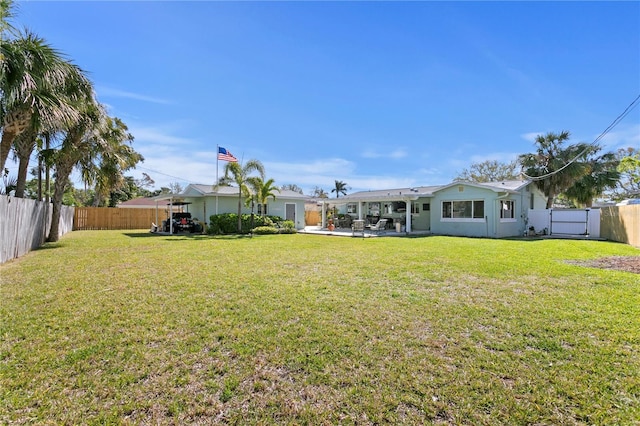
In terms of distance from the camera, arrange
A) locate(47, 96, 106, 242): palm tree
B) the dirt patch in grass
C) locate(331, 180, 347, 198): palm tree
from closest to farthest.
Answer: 1. the dirt patch in grass
2. locate(47, 96, 106, 242): palm tree
3. locate(331, 180, 347, 198): palm tree

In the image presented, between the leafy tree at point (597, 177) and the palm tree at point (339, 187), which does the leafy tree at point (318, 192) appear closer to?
the palm tree at point (339, 187)

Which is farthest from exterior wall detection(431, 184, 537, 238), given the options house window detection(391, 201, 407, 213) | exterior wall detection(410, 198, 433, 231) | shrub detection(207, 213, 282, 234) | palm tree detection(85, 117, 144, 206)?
palm tree detection(85, 117, 144, 206)

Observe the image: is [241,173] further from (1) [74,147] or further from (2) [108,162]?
(1) [74,147]

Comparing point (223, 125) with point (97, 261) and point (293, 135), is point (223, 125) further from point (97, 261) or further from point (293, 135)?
point (97, 261)

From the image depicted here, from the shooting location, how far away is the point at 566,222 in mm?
17984

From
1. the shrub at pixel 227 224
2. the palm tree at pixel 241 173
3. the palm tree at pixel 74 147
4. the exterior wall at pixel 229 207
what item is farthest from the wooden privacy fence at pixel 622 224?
the palm tree at pixel 74 147

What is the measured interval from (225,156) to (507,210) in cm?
1758

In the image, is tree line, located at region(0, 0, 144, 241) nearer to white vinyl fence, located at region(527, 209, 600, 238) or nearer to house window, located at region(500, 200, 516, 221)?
house window, located at region(500, 200, 516, 221)

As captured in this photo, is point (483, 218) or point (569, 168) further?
point (569, 168)

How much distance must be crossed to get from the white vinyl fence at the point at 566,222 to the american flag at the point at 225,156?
19134 millimetres

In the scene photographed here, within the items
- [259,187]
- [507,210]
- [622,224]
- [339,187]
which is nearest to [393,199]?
[507,210]

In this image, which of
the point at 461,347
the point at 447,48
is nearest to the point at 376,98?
the point at 447,48

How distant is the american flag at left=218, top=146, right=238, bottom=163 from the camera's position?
19859mm

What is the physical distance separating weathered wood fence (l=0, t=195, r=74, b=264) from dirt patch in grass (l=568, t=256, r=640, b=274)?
51.0 feet
